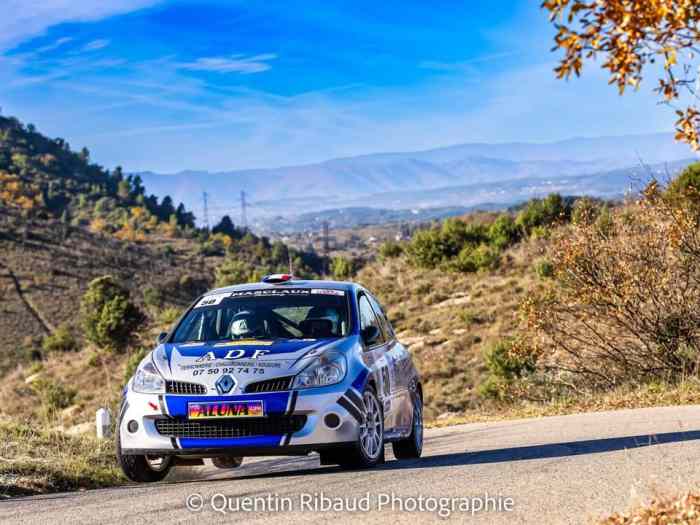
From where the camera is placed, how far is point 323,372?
8.54 metres

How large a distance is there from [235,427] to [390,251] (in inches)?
1634

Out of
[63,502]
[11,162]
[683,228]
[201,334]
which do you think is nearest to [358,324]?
[201,334]

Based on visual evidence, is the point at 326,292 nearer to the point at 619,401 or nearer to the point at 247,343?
the point at 247,343

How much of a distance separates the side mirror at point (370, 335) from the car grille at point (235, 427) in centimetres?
143

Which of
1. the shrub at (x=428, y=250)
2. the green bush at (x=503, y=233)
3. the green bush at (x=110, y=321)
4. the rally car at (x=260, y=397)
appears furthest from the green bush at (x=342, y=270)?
the rally car at (x=260, y=397)

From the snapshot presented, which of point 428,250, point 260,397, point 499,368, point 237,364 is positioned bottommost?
point 499,368

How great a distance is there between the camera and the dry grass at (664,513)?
550cm

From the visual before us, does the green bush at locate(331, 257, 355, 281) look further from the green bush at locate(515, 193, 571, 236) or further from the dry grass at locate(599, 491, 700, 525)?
the dry grass at locate(599, 491, 700, 525)

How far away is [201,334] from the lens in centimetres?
977

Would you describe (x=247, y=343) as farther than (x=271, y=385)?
Yes

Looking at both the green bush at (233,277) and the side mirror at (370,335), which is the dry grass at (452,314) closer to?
the green bush at (233,277)

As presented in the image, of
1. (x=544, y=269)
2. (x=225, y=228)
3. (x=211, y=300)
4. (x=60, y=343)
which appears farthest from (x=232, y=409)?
(x=225, y=228)

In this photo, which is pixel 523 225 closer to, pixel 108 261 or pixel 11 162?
pixel 108 261

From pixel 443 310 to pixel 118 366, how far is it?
17.6 metres
